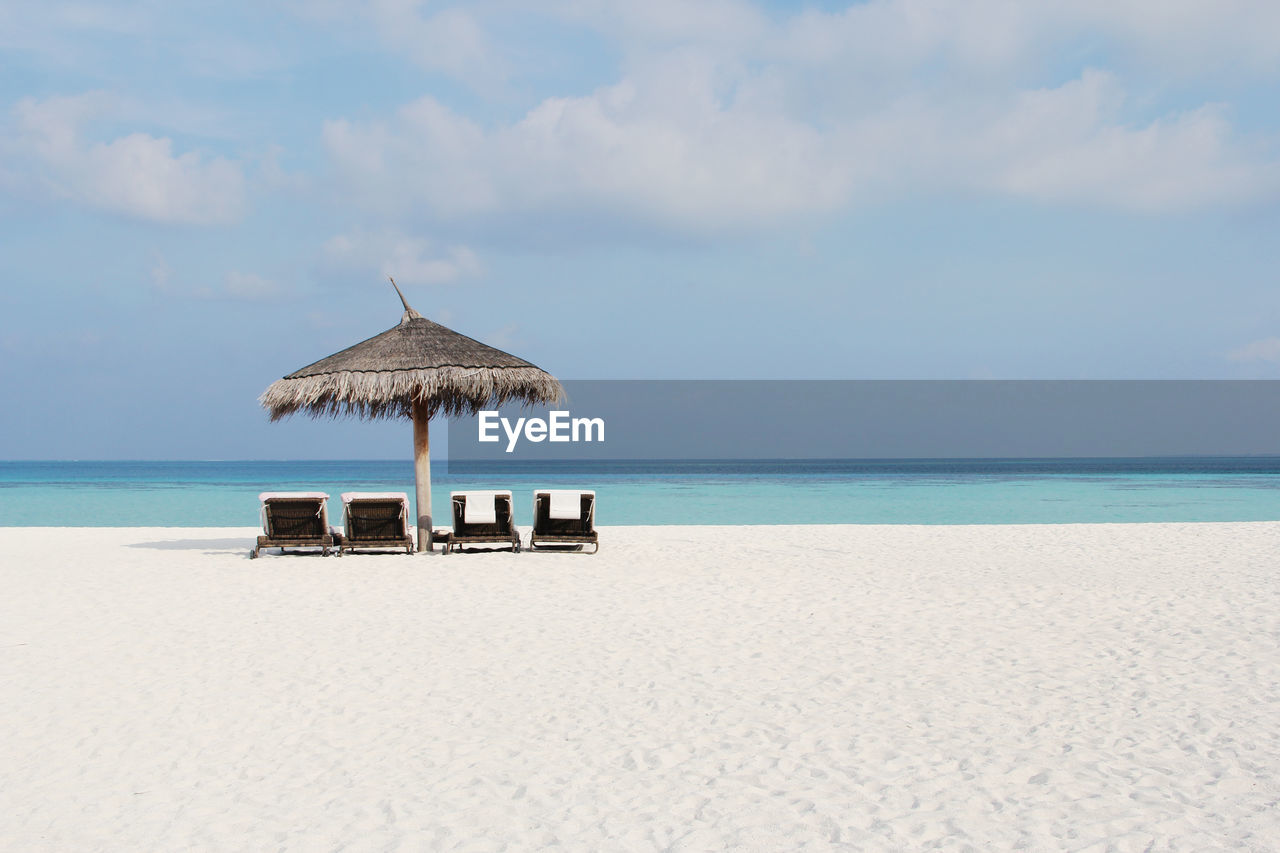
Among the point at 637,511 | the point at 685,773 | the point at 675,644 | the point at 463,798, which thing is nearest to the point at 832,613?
the point at 675,644

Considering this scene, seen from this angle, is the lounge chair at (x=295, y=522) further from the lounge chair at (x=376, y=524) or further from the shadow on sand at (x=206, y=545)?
the shadow on sand at (x=206, y=545)

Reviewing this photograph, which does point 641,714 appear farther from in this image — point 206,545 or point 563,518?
point 206,545

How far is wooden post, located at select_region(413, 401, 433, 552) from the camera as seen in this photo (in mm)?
9094

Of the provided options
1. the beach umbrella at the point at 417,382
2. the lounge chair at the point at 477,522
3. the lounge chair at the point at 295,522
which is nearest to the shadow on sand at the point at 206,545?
the lounge chair at the point at 295,522

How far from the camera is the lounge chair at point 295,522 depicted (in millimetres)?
8602

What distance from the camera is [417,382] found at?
869cm

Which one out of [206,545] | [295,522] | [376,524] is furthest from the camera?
[206,545]

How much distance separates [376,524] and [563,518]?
5.96ft

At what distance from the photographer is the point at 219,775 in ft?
9.89

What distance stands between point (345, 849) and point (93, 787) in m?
1.05

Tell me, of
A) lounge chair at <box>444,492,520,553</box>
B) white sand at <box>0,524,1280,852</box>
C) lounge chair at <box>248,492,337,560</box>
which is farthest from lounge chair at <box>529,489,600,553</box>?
lounge chair at <box>248,492,337,560</box>

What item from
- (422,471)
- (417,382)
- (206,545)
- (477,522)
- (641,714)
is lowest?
(641,714)

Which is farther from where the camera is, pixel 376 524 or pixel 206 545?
pixel 206 545

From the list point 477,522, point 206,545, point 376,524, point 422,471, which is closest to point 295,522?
point 376,524
